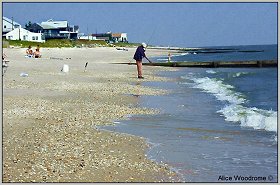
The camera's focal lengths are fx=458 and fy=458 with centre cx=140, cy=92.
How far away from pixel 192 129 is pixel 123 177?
4.18m

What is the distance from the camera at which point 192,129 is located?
10.2 metres

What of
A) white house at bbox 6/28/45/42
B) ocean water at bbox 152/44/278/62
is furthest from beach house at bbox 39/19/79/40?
ocean water at bbox 152/44/278/62

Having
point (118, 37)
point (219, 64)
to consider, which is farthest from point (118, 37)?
point (219, 64)

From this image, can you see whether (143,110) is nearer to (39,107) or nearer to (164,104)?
(164,104)

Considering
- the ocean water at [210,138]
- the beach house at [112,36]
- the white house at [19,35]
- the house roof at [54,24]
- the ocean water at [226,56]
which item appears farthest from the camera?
the beach house at [112,36]

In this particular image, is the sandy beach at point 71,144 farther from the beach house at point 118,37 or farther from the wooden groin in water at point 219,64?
the beach house at point 118,37

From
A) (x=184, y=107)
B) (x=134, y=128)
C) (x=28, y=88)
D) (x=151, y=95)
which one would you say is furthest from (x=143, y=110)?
(x=28, y=88)

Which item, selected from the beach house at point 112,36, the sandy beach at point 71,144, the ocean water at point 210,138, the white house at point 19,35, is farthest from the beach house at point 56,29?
the sandy beach at point 71,144

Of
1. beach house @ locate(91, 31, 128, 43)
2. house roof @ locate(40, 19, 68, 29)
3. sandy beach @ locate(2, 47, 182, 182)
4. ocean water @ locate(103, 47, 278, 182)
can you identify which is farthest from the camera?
beach house @ locate(91, 31, 128, 43)

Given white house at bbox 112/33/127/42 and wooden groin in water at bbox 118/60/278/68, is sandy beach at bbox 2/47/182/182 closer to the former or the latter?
wooden groin in water at bbox 118/60/278/68

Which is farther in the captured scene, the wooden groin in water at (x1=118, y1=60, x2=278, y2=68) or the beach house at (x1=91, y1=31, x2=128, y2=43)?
the beach house at (x1=91, y1=31, x2=128, y2=43)

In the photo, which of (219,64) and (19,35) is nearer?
(219,64)

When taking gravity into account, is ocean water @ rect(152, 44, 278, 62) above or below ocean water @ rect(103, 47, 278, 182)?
above

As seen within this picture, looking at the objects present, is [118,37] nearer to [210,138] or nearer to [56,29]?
[56,29]
